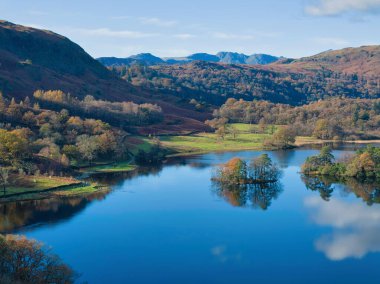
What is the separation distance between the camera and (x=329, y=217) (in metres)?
64.1

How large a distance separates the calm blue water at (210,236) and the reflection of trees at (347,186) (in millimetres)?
1579

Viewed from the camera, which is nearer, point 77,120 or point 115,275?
point 115,275

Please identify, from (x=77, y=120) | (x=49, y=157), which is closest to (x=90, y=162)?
(x=49, y=157)

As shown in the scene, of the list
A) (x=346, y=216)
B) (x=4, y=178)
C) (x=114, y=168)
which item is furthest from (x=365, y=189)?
(x=4, y=178)

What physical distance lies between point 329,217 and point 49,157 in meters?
50.0

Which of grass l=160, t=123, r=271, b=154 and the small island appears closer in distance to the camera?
the small island

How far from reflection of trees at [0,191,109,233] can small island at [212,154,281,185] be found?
74.3 feet

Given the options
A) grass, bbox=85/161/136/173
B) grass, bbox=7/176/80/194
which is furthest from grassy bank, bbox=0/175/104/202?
grass, bbox=85/161/136/173

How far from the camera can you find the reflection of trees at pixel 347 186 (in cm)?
7675

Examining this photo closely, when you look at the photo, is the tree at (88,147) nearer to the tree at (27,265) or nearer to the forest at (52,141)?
the forest at (52,141)

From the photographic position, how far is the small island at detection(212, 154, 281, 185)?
83.2 m

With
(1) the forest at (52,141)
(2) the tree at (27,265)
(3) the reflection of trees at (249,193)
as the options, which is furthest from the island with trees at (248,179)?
(2) the tree at (27,265)

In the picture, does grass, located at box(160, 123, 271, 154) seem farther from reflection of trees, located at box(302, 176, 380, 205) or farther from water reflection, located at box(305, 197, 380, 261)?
water reflection, located at box(305, 197, 380, 261)

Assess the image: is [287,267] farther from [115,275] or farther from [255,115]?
[255,115]
